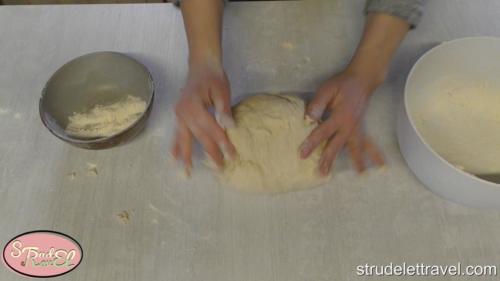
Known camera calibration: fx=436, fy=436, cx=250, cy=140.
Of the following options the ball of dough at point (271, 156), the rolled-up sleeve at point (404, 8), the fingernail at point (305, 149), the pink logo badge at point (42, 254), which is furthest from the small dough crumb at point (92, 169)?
the rolled-up sleeve at point (404, 8)

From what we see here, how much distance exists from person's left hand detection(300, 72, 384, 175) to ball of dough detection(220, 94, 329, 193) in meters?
0.02

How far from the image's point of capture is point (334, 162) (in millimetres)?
776

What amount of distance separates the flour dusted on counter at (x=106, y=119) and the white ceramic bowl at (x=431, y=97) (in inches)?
18.2

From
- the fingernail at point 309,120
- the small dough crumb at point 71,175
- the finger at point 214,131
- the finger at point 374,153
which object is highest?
the fingernail at point 309,120

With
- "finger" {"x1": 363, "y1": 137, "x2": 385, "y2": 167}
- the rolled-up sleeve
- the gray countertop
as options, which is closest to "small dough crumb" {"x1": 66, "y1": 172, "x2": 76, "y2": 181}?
the gray countertop

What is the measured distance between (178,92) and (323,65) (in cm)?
30

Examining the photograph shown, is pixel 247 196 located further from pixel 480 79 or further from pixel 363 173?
pixel 480 79

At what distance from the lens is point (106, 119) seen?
2.58 ft

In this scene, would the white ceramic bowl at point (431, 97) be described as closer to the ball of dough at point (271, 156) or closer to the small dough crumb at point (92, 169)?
the ball of dough at point (271, 156)

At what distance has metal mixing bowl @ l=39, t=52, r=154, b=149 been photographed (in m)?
0.77

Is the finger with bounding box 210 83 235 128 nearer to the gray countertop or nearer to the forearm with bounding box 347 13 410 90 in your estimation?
the gray countertop

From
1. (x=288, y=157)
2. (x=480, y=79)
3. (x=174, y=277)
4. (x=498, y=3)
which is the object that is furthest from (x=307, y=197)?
(x=498, y=3)

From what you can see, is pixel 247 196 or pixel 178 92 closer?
pixel 247 196

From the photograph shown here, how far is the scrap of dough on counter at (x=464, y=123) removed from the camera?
0.74 meters
